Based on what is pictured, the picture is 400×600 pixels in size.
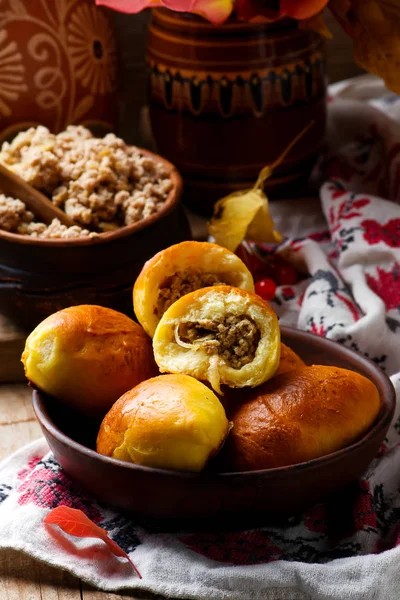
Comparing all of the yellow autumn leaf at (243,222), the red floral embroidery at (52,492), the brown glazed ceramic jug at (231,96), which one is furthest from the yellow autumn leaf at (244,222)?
the red floral embroidery at (52,492)

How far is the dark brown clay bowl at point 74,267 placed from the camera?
746 millimetres

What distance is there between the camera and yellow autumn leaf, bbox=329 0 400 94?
35.2 inches

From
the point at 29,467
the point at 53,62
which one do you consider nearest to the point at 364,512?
the point at 29,467

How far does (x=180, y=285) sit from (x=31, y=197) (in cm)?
23

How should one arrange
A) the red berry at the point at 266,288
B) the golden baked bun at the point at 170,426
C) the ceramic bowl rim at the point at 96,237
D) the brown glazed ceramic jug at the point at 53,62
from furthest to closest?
1. the brown glazed ceramic jug at the point at 53,62
2. the red berry at the point at 266,288
3. the ceramic bowl rim at the point at 96,237
4. the golden baked bun at the point at 170,426

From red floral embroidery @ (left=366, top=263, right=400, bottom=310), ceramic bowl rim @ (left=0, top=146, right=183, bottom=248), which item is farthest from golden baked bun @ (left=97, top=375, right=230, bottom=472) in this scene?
red floral embroidery @ (left=366, top=263, right=400, bottom=310)

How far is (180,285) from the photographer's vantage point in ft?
2.00

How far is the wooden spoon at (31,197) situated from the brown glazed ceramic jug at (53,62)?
0.68 feet

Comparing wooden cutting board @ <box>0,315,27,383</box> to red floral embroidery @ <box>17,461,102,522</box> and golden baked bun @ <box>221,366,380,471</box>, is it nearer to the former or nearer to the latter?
red floral embroidery @ <box>17,461,102,522</box>

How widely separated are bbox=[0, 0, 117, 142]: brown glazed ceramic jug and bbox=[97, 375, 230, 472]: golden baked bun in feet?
1.77

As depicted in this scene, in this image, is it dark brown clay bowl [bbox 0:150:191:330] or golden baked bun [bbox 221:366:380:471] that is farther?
dark brown clay bowl [bbox 0:150:191:330]

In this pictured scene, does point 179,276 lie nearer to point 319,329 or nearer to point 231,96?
point 319,329

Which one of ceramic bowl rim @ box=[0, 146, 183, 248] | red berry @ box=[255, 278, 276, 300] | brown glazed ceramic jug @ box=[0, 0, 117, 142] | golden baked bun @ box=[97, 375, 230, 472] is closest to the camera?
golden baked bun @ box=[97, 375, 230, 472]

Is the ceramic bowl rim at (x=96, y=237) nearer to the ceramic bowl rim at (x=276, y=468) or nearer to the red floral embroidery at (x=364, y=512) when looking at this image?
the ceramic bowl rim at (x=276, y=468)
